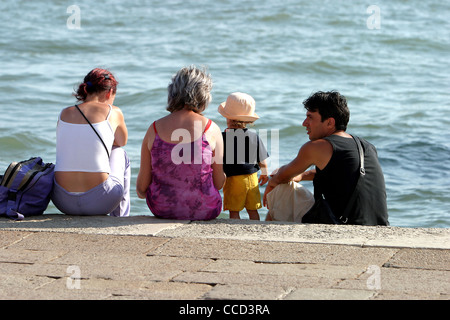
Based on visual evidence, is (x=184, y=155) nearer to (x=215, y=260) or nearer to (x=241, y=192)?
(x=241, y=192)

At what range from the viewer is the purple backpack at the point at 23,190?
15.6ft

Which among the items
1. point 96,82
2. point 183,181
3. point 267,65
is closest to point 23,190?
point 96,82

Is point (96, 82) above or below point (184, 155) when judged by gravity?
above

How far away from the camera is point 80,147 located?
483 centimetres

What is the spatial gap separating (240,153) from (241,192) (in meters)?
0.29

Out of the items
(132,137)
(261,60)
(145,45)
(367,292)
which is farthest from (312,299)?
(145,45)

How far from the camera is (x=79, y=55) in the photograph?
17.6 meters

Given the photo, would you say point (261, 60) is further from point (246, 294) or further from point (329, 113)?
point (246, 294)

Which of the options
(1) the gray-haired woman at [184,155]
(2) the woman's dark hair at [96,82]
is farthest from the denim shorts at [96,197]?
(2) the woman's dark hair at [96,82]

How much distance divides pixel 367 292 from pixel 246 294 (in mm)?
551

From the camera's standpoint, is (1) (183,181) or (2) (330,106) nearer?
(1) (183,181)

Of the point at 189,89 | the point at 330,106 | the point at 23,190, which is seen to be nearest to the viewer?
the point at 189,89

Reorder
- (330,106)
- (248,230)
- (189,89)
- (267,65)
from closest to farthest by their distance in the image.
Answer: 1. (248,230)
2. (189,89)
3. (330,106)
4. (267,65)

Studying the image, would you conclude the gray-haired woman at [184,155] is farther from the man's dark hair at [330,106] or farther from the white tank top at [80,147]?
the man's dark hair at [330,106]
